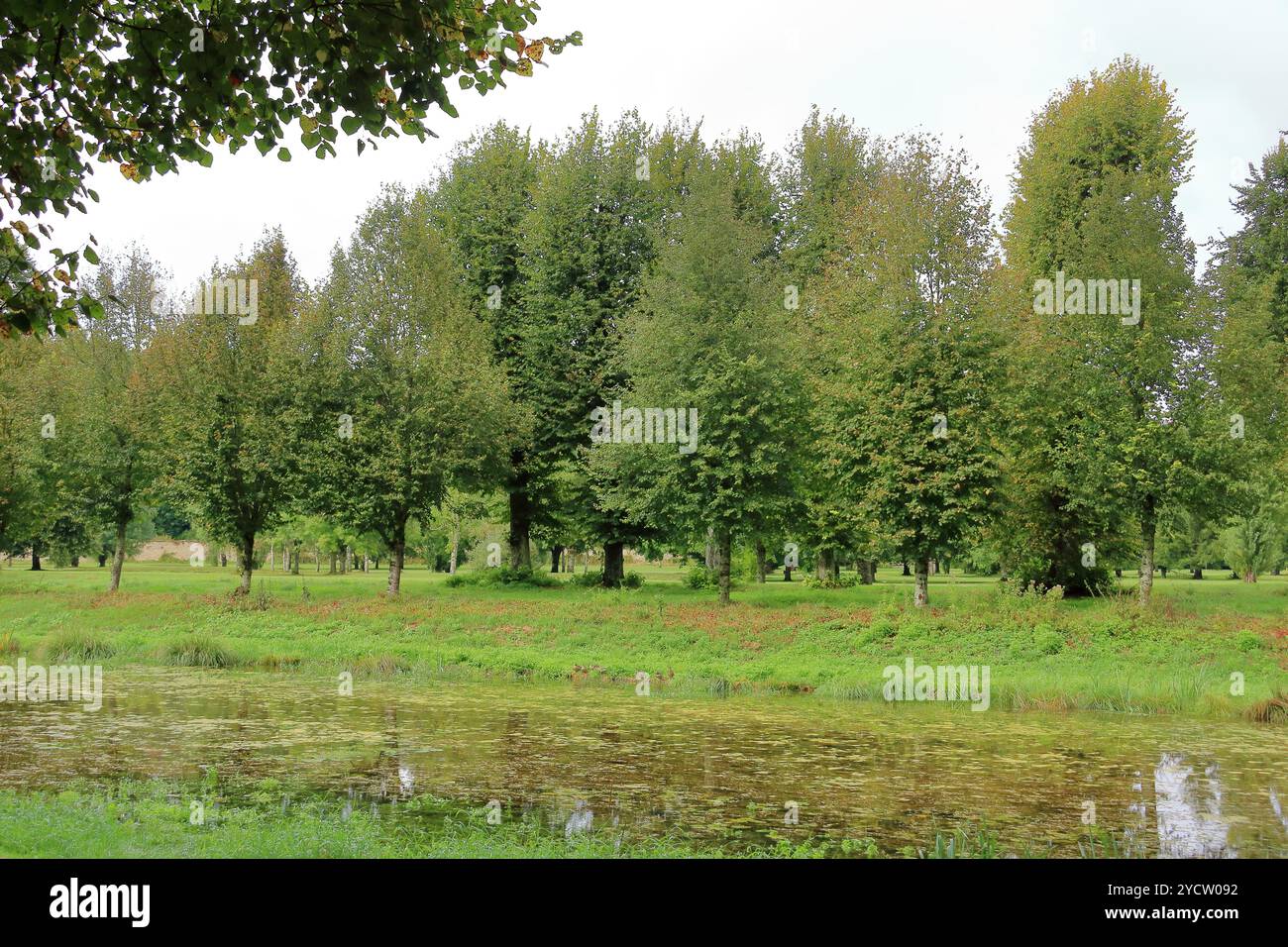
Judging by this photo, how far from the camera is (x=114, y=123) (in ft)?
33.1

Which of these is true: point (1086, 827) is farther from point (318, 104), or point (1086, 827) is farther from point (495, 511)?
point (495, 511)

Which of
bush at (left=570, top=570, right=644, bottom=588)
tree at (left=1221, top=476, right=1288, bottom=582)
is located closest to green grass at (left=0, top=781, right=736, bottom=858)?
bush at (left=570, top=570, right=644, bottom=588)

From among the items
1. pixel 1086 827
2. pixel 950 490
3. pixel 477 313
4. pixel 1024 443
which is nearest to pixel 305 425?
pixel 477 313

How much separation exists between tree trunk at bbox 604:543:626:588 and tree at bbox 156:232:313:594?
48.4 ft

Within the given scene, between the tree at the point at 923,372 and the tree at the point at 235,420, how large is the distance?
80.1 ft

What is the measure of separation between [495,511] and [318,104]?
4403cm

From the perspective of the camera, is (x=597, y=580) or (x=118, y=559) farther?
(x=597, y=580)
